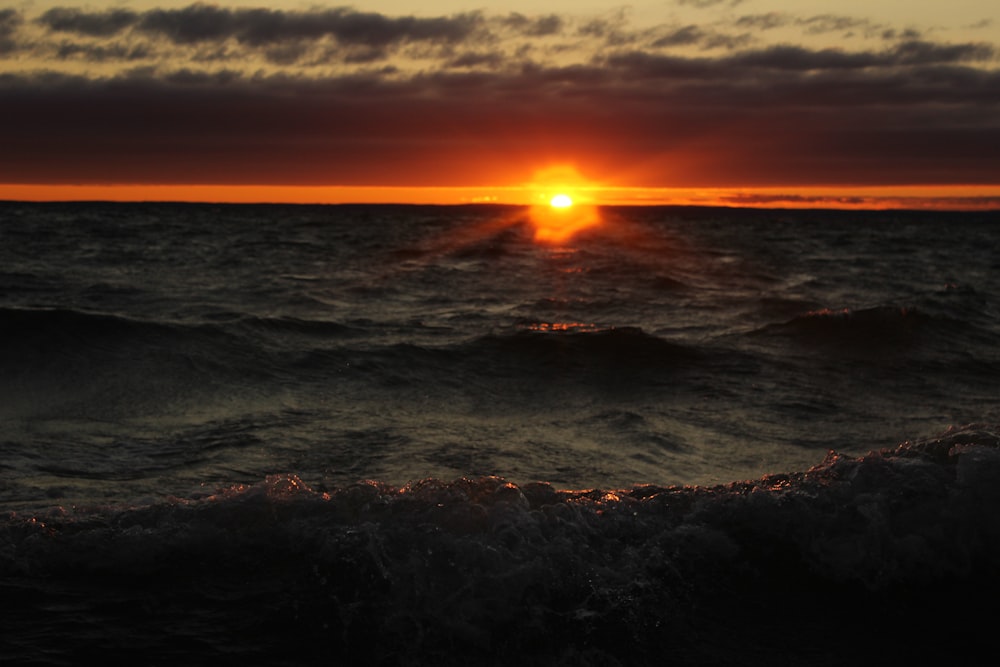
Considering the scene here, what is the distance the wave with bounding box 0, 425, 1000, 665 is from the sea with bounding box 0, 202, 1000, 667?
1cm

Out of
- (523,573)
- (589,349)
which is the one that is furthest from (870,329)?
(523,573)

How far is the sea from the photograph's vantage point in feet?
13.3

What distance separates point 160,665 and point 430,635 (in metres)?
1.14

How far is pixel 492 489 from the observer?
16.3 ft

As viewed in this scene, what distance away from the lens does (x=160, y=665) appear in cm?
369

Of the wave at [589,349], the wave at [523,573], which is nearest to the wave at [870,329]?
the wave at [589,349]

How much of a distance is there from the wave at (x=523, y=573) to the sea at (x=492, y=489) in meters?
0.01

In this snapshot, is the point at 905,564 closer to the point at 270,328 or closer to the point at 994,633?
the point at 994,633

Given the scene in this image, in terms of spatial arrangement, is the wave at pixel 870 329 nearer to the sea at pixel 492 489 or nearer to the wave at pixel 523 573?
the sea at pixel 492 489

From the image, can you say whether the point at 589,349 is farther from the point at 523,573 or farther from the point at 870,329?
the point at 523,573

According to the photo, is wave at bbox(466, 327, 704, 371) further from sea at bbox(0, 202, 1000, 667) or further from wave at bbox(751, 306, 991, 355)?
wave at bbox(751, 306, 991, 355)

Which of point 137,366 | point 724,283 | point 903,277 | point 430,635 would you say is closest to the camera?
point 430,635

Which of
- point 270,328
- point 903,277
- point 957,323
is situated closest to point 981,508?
point 270,328

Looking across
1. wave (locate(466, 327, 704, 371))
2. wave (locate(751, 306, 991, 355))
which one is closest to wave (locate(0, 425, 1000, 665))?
wave (locate(466, 327, 704, 371))
